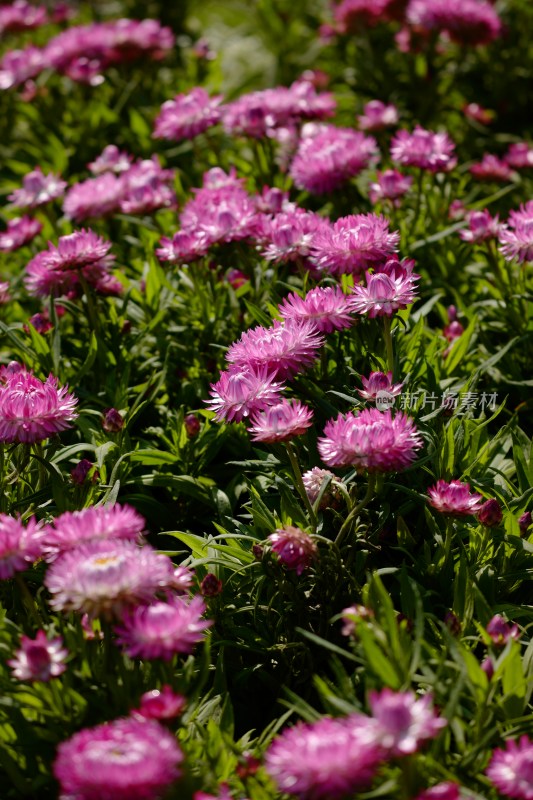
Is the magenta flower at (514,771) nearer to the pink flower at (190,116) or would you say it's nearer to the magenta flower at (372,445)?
the magenta flower at (372,445)

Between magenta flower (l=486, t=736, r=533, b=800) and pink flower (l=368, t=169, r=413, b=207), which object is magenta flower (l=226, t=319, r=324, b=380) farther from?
Answer: pink flower (l=368, t=169, r=413, b=207)

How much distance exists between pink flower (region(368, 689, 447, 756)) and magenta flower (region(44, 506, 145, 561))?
629 mm

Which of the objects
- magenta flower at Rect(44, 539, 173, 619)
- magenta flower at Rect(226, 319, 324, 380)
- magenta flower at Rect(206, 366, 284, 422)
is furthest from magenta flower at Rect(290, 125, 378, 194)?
magenta flower at Rect(44, 539, 173, 619)

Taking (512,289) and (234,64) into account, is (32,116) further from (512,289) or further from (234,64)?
(512,289)

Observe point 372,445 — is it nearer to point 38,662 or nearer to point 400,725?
point 400,725

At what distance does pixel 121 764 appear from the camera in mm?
1477

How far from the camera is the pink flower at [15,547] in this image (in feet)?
6.12

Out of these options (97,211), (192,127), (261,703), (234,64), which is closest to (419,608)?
(261,703)

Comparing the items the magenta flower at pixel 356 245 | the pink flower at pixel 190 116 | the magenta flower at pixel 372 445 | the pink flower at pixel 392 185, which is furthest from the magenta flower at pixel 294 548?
the pink flower at pixel 190 116

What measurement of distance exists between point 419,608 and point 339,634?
1.85ft

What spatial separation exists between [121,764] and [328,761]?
1.07 feet

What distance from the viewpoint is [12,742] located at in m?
1.97

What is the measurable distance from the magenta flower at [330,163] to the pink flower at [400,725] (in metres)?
2.23

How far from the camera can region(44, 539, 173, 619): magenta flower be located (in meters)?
1.74
